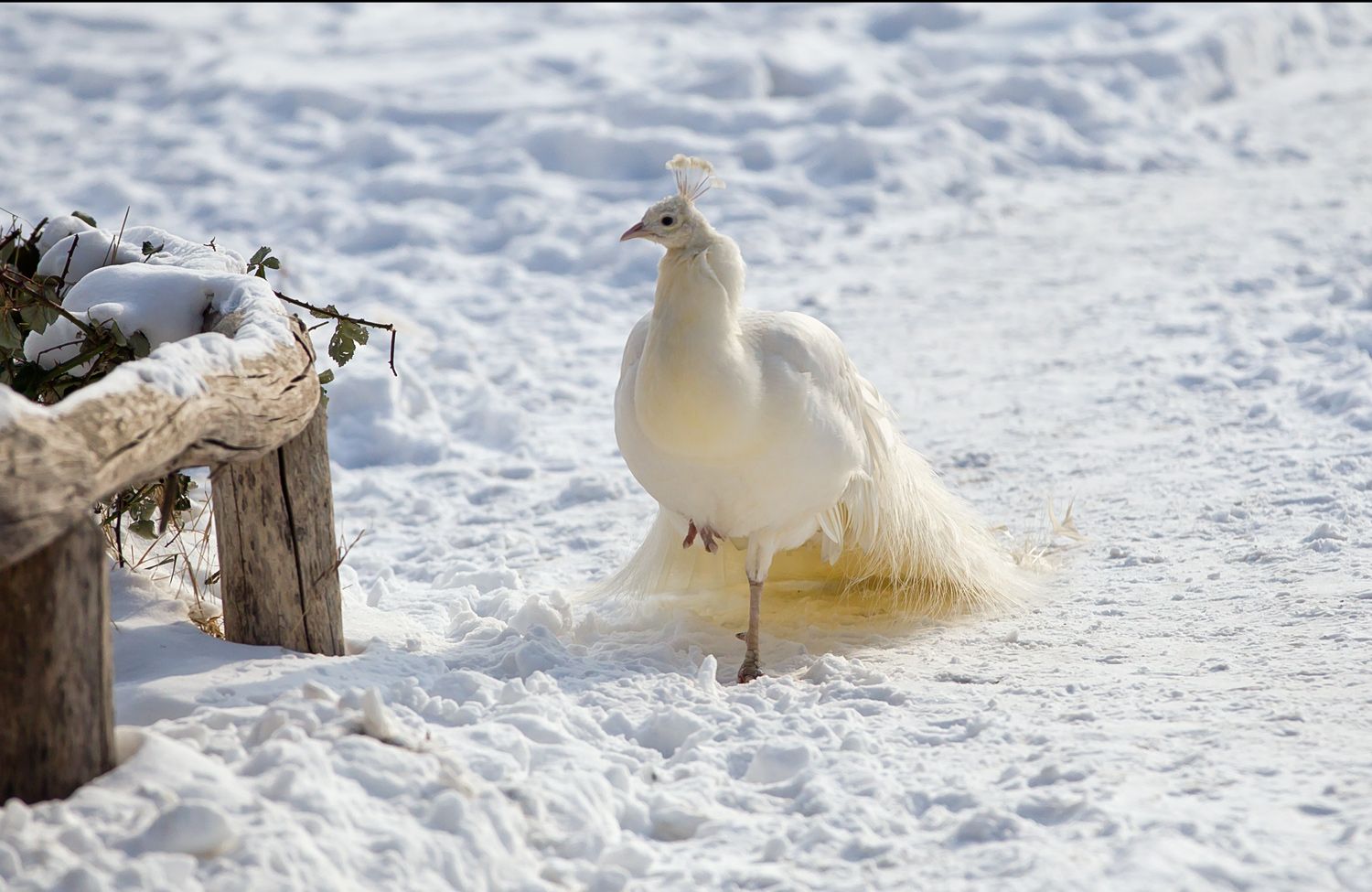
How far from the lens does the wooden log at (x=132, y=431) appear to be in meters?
1.82

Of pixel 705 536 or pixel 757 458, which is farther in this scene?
pixel 705 536

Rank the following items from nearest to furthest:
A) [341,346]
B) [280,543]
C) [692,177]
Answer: [280,543], [341,346], [692,177]

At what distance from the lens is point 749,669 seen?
3.33 metres

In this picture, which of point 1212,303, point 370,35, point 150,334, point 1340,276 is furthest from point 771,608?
point 370,35

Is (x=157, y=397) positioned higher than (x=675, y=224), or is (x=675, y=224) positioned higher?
(x=675, y=224)

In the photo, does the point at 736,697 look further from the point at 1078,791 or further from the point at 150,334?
the point at 150,334

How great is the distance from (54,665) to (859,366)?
14.7ft

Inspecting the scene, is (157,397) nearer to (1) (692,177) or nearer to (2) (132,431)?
(2) (132,431)

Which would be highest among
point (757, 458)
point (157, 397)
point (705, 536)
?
point (157, 397)

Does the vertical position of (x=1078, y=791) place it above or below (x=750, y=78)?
below

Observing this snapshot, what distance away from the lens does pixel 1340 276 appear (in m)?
6.44

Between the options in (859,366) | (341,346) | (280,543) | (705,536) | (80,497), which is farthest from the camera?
(859,366)

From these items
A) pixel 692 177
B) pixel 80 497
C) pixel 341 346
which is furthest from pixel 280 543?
pixel 692 177

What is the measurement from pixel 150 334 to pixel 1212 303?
5.30 metres
